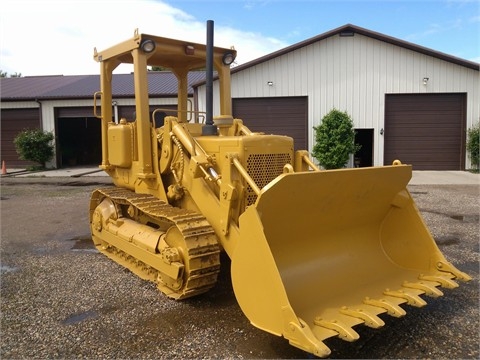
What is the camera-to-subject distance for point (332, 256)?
3986 millimetres

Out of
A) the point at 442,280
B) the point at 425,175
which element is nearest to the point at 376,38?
the point at 425,175

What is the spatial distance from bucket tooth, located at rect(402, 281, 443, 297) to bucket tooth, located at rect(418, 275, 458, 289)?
76 millimetres

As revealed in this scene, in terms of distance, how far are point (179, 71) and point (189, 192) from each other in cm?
261

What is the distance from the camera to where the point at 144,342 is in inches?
139

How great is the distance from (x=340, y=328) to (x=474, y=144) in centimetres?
1574

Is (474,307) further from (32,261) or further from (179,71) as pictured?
(32,261)

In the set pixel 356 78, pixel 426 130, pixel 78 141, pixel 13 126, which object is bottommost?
pixel 78 141

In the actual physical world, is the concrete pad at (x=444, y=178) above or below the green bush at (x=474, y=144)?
below

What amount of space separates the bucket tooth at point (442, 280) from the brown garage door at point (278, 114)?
43.7ft

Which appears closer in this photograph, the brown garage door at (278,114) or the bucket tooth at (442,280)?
the bucket tooth at (442,280)

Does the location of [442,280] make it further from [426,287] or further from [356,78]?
[356,78]

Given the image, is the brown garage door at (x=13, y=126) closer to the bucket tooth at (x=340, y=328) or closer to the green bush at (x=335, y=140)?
the green bush at (x=335, y=140)

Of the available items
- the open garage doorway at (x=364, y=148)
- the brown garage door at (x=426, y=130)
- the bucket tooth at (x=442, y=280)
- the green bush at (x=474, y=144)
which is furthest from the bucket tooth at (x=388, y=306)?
the green bush at (x=474, y=144)

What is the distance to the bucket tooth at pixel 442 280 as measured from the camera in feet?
12.3
